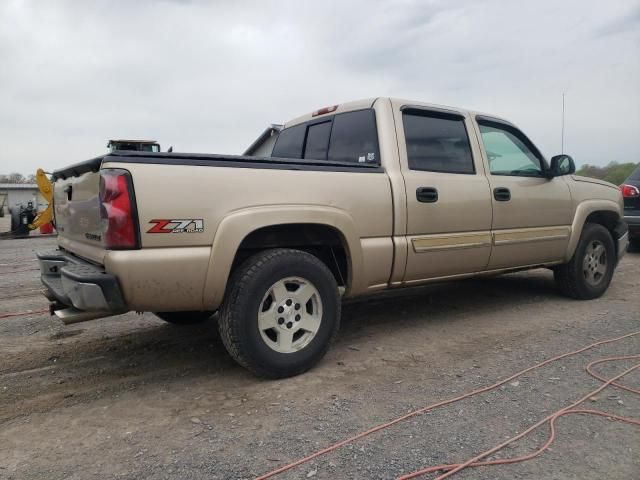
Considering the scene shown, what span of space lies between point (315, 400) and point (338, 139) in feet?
7.33

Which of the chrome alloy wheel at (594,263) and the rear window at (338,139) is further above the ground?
the rear window at (338,139)

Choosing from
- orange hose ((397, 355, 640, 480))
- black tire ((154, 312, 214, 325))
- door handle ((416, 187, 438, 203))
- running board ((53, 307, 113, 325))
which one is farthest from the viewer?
black tire ((154, 312, 214, 325))

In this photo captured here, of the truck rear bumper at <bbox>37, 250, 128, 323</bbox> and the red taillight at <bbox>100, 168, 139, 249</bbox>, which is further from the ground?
the red taillight at <bbox>100, 168, 139, 249</bbox>

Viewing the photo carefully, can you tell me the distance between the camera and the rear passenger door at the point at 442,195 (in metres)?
Answer: 3.79

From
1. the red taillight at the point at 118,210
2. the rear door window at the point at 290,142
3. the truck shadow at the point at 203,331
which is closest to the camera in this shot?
the red taillight at the point at 118,210

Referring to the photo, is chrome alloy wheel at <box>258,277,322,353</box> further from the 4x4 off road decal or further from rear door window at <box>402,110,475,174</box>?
rear door window at <box>402,110,475,174</box>

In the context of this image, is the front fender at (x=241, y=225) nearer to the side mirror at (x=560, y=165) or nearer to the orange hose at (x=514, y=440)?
→ the orange hose at (x=514, y=440)

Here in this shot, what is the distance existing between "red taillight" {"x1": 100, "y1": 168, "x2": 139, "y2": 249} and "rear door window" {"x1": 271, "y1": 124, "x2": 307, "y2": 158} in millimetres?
2259

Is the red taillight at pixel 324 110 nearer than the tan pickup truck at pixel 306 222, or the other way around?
the tan pickup truck at pixel 306 222

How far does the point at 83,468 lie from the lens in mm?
2209

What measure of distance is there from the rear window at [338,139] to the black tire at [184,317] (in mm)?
1723

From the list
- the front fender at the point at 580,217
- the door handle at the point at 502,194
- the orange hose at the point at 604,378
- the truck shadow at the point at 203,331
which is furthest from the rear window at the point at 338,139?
the front fender at the point at 580,217

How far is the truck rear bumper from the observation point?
265 centimetres

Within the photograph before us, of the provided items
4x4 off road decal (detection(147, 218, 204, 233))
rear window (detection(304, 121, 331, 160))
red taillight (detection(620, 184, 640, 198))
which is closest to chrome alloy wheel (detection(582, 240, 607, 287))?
rear window (detection(304, 121, 331, 160))
